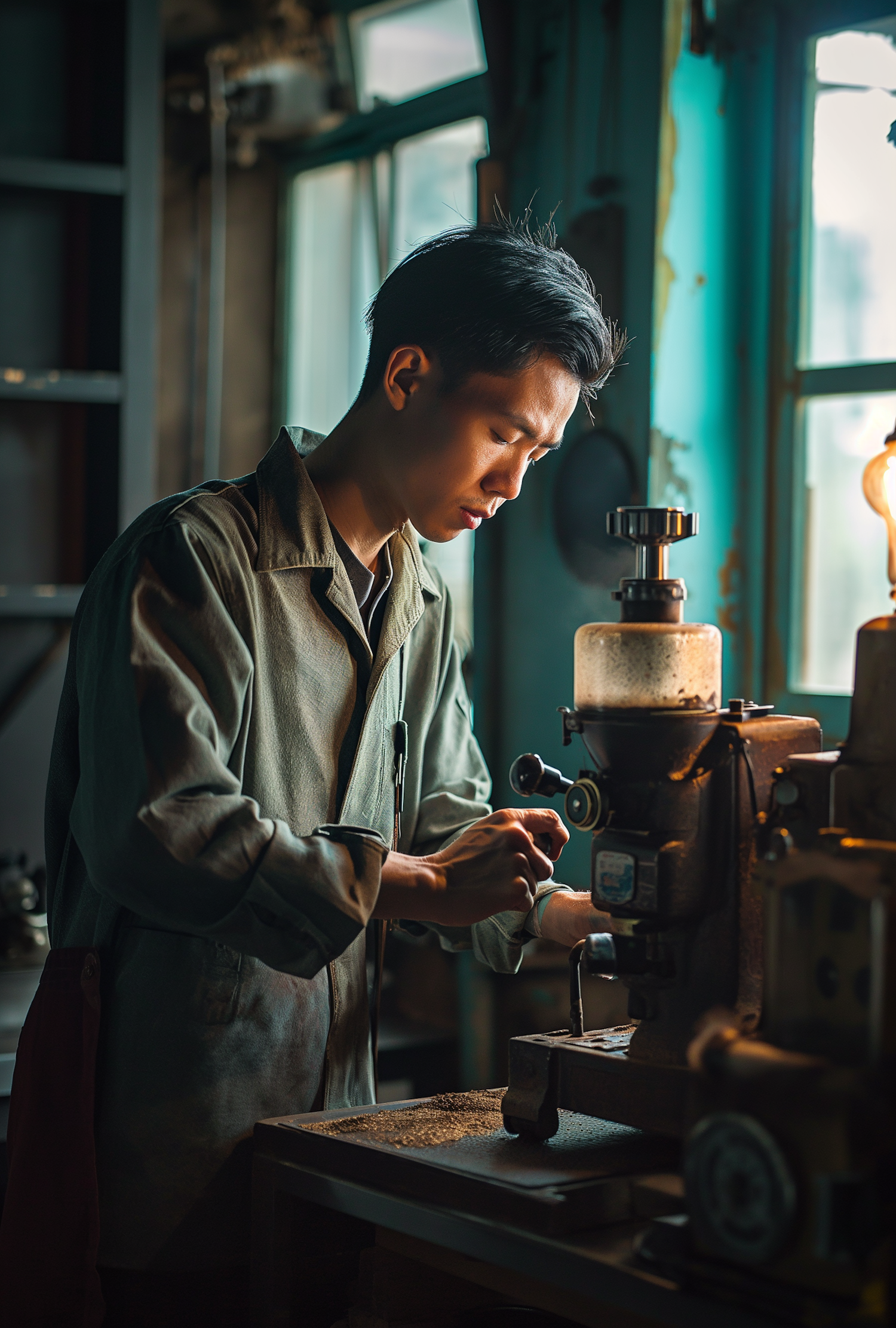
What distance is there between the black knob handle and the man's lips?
1.13 ft

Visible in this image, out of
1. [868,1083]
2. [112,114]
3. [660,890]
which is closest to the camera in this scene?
[868,1083]

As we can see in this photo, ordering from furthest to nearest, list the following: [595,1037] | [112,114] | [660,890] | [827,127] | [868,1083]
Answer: [112,114], [827,127], [595,1037], [660,890], [868,1083]


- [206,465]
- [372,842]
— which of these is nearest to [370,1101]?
[372,842]

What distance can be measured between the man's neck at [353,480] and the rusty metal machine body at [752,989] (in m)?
0.44

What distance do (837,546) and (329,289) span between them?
84.6 inches

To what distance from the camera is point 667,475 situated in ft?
A: 8.65

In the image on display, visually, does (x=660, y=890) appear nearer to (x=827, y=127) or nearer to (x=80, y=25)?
(x=827, y=127)

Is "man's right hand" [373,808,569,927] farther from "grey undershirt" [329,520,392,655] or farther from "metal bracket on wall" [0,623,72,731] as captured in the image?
"metal bracket on wall" [0,623,72,731]

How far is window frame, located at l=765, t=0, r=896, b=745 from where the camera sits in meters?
2.59

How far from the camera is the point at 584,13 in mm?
2703

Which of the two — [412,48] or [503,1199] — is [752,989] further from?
[412,48]

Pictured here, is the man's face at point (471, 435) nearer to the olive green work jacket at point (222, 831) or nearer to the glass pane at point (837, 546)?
the olive green work jacket at point (222, 831)

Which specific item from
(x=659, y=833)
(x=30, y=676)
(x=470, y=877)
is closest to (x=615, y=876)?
(x=659, y=833)

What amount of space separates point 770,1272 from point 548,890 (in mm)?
698
